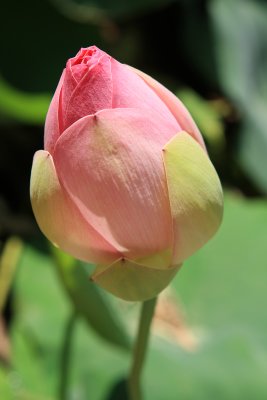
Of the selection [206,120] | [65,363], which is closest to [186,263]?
[65,363]

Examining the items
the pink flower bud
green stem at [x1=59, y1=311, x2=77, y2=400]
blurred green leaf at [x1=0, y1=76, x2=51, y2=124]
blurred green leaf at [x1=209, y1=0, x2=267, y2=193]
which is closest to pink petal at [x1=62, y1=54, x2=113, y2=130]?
the pink flower bud

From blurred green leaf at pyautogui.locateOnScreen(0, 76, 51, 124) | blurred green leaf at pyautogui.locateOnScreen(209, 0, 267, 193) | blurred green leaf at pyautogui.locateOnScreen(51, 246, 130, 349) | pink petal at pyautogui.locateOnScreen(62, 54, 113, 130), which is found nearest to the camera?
pink petal at pyautogui.locateOnScreen(62, 54, 113, 130)

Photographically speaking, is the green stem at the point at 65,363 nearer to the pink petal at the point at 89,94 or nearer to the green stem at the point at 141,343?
the green stem at the point at 141,343

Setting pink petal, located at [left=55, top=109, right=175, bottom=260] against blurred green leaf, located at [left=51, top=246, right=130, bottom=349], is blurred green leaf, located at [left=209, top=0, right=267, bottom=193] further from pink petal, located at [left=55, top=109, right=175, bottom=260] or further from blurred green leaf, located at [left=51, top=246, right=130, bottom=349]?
pink petal, located at [left=55, top=109, right=175, bottom=260]

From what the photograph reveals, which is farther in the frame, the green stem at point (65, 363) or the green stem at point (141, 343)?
the green stem at point (65, 363)

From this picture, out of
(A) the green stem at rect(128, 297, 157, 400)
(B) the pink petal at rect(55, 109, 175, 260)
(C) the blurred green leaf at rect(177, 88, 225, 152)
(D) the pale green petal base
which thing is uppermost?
(B) the pink petal at rect(55, 109, 175, 260)

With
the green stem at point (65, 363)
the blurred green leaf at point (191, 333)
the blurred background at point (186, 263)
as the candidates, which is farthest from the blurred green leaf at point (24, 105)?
the green stem at point (65, 363)

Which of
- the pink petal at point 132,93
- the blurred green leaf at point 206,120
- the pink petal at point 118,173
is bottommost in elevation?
the blurred green leaf at point 206,120
